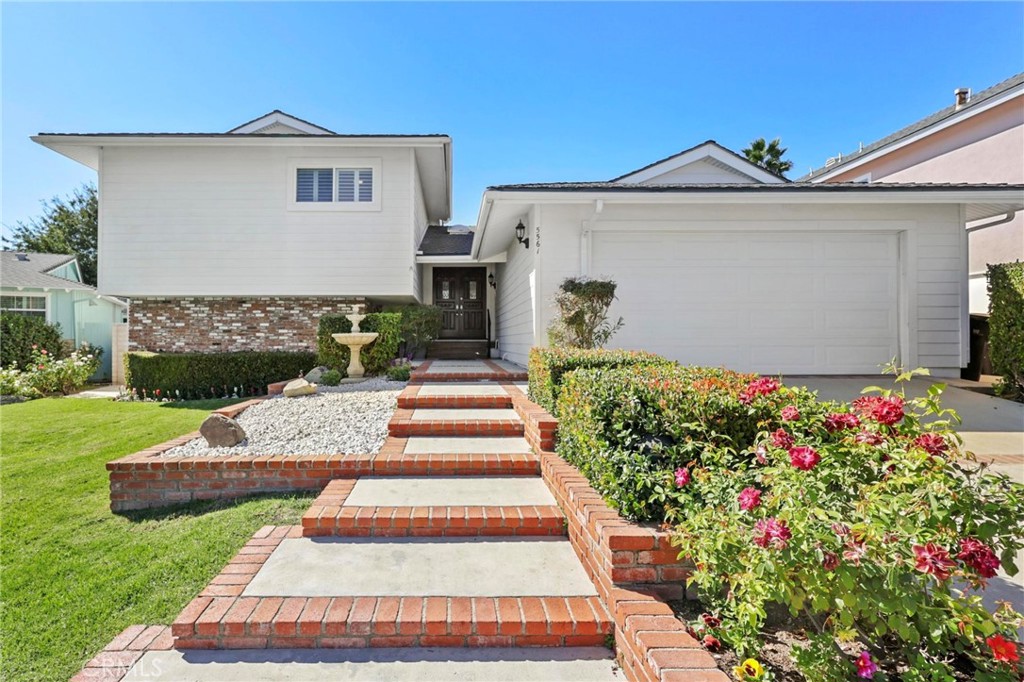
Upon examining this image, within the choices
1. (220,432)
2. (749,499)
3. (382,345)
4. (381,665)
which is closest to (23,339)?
(382,345)

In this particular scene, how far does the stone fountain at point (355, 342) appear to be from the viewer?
325 inches

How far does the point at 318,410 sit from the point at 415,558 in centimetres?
355

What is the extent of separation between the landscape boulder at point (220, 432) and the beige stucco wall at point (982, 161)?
15059mm

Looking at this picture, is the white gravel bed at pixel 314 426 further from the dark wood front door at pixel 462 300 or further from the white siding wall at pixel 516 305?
the dark wood front door at pixel 462 300

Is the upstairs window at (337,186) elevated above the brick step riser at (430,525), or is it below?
above

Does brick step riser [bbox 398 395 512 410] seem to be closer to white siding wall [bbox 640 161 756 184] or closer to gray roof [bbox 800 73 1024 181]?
white siding wall [bbox 640 161 756 184]

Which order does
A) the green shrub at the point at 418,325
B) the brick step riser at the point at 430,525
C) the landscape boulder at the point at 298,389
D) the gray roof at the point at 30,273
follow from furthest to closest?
the gray roof at the point at 30,273 → the green shrub at the point at 418,325 → the landscape boulder at the point at 298,389 → the brick step riser at the point at 430,525

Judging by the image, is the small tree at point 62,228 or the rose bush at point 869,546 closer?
the rose bush at point 869,546

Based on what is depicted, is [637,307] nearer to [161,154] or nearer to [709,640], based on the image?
[709,640]

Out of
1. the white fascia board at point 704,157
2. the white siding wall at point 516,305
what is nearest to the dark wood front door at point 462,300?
the white siding wall at point 516,305

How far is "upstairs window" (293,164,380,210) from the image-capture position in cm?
1017

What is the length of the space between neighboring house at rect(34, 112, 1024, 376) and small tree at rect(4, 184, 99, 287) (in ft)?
71.0

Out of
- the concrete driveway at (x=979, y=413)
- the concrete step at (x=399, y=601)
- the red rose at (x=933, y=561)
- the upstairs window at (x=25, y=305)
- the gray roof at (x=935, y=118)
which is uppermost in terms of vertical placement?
the gray roof at (x=935, y=118)

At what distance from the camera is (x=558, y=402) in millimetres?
3957
